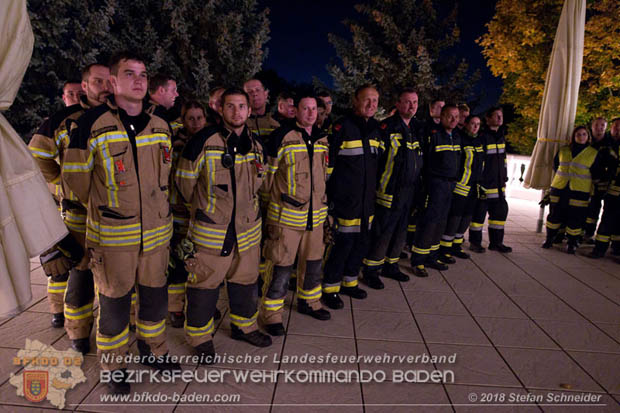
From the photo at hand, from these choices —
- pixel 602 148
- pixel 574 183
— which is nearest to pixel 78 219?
pixel 574 183

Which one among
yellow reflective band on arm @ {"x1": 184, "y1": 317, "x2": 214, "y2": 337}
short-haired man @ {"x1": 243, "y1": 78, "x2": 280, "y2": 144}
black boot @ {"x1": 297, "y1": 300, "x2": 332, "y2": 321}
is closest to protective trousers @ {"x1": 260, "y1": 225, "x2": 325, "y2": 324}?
black boot @ {"x1": 297, "y1": 300, "x2": 332, "y2": 321}

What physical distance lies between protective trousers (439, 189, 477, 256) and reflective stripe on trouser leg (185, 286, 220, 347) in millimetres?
3968

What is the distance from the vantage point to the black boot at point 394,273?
520 cm

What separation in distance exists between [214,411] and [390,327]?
1953 millimetres

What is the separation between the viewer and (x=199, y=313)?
317 centimetres

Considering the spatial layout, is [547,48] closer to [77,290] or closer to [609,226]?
[609,226]

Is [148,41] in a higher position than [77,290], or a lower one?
higher

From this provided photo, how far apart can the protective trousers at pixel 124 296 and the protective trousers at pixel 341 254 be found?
1.90 meters

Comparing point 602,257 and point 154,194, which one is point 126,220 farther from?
point 602,257

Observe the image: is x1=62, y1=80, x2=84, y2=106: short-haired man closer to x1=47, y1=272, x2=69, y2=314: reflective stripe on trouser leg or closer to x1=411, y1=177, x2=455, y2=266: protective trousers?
x1=47, y1=272, x2=69, y2=314: reflective stripe on trouser leg

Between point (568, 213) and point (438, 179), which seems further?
point (568, 213)

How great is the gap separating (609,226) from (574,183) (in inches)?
36.2

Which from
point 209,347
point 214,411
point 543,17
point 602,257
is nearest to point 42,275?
point 209,347

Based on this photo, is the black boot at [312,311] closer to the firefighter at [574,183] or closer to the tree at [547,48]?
the firefighter at [574,183]
